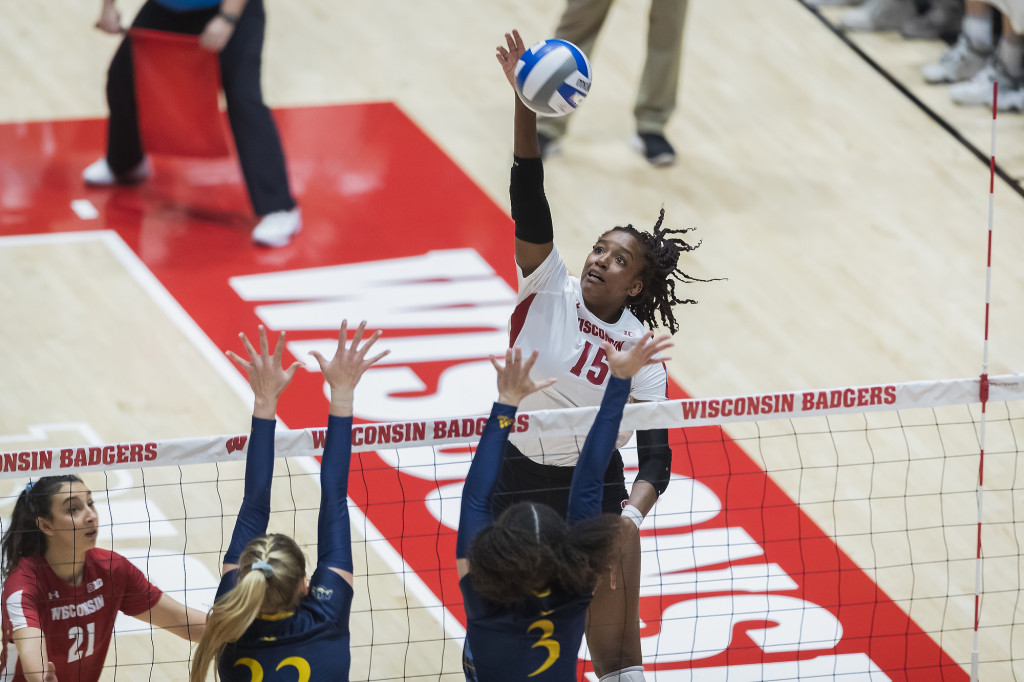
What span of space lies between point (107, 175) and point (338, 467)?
504 cm

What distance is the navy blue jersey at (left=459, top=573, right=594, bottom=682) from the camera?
12.7 feet

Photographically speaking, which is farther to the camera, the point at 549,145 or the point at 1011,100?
the point at 1011,100

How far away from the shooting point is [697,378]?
7258 millimetres

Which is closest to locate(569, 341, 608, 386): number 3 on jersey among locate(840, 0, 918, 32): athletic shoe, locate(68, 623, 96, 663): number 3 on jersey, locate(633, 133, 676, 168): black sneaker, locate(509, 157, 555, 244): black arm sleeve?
locate(509, 157, 555, 244): black arm sleeve

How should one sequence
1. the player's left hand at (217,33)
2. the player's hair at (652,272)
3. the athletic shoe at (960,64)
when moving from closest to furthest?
1. the player's hair at (652,272)
2. the player's left hand at (217,33)
3. the athletic shoe at (960,64)

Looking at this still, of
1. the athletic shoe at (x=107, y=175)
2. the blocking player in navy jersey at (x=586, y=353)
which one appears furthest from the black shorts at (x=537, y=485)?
the athletic shoe at (x=107, y=175)

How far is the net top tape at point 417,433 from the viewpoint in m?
4.58

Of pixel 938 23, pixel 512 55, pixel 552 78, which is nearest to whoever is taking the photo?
pixel 512 55

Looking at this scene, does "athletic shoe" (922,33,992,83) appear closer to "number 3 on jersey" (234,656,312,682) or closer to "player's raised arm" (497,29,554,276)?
"player's raised arm" (497,29,554,276)

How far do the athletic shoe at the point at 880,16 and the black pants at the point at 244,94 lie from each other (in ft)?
15.3

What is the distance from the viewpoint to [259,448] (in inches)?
164

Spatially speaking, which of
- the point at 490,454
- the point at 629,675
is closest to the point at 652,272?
the point at 490,454

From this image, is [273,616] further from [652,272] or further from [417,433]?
[652,272]

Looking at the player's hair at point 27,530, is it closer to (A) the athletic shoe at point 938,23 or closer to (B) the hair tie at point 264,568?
(B) the hair tie at point 264,568
